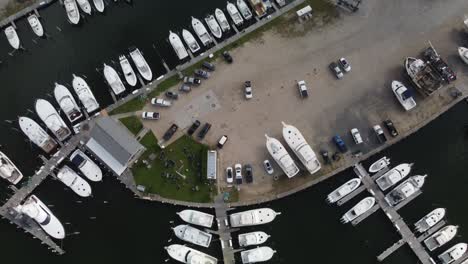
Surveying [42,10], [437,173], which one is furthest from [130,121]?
[437,173]

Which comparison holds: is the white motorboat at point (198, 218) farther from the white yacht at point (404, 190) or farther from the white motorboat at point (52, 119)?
the white yacht at point (404, 190)

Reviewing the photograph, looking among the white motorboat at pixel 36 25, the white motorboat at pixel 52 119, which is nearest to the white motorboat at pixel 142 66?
the white motorboat at pixel 52 119

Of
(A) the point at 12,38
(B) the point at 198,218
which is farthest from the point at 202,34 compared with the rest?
(A) the point at 12,38

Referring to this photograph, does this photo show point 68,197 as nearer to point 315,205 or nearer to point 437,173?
point 315,205

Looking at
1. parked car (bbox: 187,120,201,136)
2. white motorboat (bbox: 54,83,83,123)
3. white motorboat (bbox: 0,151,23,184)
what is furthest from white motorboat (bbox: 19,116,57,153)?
parked car (bbox: 187,120,201,136)

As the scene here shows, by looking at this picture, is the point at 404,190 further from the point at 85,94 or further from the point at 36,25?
the point at 36,25

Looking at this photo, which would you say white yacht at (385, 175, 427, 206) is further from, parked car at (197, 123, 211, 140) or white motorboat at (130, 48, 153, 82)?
white motorboat at (130, 48, 153, 82)
